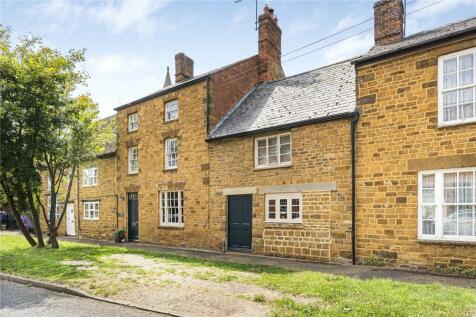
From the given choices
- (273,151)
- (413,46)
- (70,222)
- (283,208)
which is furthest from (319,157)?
(70,222)

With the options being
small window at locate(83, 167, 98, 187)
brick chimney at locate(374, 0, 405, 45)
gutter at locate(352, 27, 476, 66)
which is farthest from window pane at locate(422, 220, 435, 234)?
small window at locate(83, 167, 98, 187)

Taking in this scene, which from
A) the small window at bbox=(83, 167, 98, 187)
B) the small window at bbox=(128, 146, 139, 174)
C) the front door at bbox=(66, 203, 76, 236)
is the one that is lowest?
the front door at bbox=(66, 203, 76, 236)

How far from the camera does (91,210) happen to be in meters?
22.2

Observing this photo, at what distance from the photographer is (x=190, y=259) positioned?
12297 millimetres

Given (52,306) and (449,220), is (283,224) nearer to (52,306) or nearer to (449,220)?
(449,220)

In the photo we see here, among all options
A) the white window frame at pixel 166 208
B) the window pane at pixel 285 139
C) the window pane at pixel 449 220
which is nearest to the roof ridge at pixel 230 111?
the white window frame at pixel 166 208

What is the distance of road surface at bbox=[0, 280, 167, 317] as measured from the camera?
646cm

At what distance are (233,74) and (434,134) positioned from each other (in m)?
10.4

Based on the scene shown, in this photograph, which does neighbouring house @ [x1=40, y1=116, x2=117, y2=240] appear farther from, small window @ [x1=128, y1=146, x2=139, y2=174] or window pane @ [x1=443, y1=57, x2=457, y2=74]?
window pane @ [x1=443, y1=57, x2=457, y2=74]

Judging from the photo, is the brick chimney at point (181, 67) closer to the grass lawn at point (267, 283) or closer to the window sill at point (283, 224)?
the window sill at point (283, 224)

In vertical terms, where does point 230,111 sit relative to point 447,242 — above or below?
above

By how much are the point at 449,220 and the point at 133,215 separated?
51.5 feet

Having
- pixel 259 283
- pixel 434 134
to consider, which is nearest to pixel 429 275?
pixel 434 134

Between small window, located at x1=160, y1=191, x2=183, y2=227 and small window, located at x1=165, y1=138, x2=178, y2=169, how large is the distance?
1.43m
